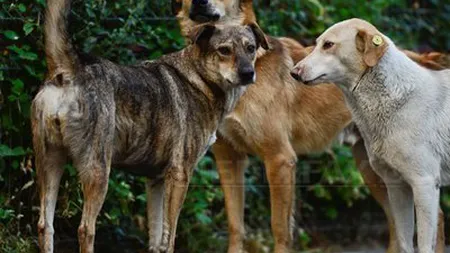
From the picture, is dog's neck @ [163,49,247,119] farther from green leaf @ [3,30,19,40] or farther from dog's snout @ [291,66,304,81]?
green leaf @ [3,30,19,40]

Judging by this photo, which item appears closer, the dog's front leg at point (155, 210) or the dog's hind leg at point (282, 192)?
the dog's front leg at point (155, 210)

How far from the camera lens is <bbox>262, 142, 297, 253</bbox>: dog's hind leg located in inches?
296

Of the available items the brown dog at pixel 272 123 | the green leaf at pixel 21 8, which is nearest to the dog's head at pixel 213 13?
the brown dog at pixel 272 123

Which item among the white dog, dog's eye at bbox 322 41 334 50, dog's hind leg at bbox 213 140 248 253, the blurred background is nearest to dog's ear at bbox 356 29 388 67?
the white dog

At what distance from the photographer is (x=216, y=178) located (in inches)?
339

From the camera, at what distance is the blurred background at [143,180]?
714cm

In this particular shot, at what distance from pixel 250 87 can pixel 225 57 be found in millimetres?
1031

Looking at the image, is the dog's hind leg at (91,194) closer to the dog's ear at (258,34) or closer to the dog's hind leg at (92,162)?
the dog's hind leg at (92,162)

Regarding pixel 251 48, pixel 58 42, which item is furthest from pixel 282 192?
pixel 58 42

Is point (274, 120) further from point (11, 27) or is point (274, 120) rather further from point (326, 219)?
point (326, 219)

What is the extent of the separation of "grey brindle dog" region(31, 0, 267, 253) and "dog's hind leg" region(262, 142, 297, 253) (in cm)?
94

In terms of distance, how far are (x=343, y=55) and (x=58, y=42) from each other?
5.47ft

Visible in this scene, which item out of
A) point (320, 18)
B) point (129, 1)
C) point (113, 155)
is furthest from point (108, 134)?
point (320, 18)

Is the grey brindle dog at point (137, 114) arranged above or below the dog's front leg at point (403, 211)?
above
